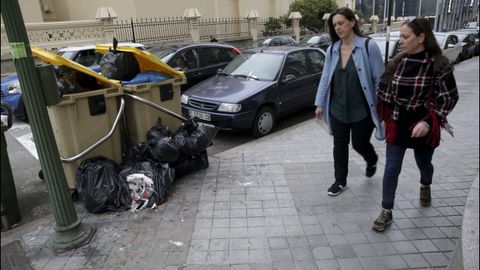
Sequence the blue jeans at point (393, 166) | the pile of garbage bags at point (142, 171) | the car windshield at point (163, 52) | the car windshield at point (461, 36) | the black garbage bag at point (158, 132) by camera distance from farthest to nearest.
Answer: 1. the car windshield at point (461, 36)
2. the car windshield at point (163, 52)
3. the black garbage bag at point (158, 132)
4. the pile of garbage bags at point (142, 171)
5. the blue jeans at point (393, 166)

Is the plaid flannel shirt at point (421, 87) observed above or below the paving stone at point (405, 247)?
above

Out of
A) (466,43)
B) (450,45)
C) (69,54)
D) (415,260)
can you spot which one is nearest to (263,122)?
(415,260)

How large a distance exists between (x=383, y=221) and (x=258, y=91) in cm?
372

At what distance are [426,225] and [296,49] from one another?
200 inches

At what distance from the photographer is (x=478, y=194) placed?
1790 millimetres

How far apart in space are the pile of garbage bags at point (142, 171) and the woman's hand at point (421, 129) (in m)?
2.47

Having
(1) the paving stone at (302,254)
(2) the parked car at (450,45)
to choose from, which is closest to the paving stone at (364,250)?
(1) the paving stone at (302,254)

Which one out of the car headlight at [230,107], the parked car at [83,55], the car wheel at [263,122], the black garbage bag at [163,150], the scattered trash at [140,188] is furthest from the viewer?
the parked car at [83,55]

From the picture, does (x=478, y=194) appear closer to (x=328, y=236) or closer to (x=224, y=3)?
(x=328, y=236)

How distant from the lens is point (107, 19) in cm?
1845

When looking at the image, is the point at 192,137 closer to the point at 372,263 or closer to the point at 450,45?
the point at 372,263

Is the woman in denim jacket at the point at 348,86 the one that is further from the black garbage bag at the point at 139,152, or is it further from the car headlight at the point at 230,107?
the car headlight at the point at 230,107

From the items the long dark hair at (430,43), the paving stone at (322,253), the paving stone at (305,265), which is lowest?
the paving stone at (322,253)

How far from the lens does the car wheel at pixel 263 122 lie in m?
6.72
